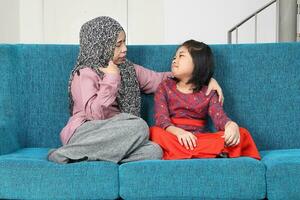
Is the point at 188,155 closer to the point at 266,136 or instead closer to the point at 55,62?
the point at 266,136

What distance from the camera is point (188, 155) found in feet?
6.81

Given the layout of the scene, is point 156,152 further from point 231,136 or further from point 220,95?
point 220,95

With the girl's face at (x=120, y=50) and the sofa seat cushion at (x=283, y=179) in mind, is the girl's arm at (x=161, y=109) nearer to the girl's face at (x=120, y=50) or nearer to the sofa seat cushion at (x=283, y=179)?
the girl's face at (x=120, y=50)

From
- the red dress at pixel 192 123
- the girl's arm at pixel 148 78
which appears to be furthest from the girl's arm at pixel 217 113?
the girl's arm at pixel 148 78

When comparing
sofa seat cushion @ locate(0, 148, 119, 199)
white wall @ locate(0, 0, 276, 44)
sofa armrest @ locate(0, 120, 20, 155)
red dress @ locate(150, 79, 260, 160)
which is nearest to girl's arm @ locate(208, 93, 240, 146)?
red dress @ locate(150, 79, 260, 160)

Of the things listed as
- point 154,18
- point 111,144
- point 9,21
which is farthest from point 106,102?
point 154,18

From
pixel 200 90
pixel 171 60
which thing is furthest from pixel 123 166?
pixel 171 60

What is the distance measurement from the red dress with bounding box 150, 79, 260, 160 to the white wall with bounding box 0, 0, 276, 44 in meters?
3.69

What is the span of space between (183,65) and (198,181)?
2.20 feet

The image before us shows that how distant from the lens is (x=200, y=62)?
2.35 meters

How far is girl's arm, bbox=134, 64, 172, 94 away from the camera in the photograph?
2.46 m

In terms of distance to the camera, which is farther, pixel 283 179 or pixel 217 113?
pixel 217 113

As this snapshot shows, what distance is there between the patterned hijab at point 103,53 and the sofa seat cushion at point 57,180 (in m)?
0.49

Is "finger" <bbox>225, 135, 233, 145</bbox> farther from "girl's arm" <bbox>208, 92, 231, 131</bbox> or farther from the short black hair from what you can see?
the short black hair
